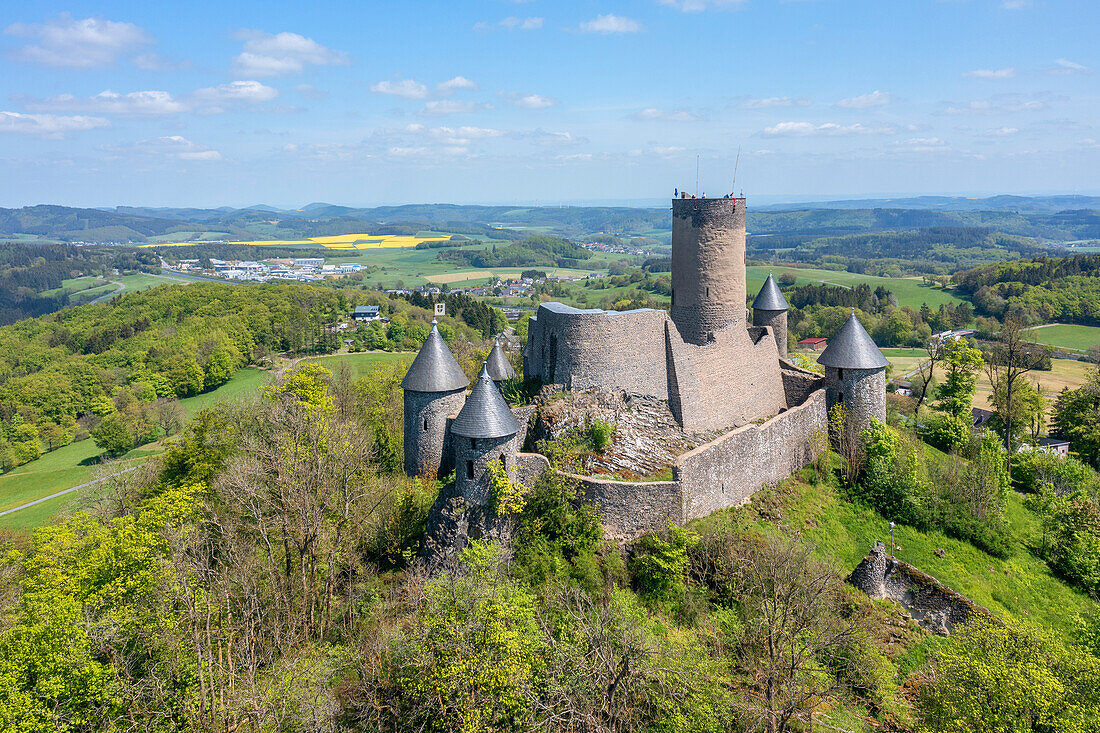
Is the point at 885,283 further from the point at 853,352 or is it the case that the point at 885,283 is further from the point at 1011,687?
the point at 1011,687

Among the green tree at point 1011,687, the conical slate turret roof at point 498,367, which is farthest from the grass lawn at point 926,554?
the conical slate turret roof at point 498,367

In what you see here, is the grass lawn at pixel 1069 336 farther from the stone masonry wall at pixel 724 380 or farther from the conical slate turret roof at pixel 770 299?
the stone masonry wall at pixel 724 380

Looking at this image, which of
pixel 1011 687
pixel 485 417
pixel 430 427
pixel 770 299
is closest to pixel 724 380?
pixel 770 299

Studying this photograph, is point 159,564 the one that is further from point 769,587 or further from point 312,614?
point 769,587

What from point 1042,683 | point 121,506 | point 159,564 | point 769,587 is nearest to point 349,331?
point 121,506

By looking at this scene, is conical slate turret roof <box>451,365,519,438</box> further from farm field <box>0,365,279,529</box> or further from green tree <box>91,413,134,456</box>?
green tree <box>91,413,134,456</box>

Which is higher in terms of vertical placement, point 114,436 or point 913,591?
Result: point 913,591
